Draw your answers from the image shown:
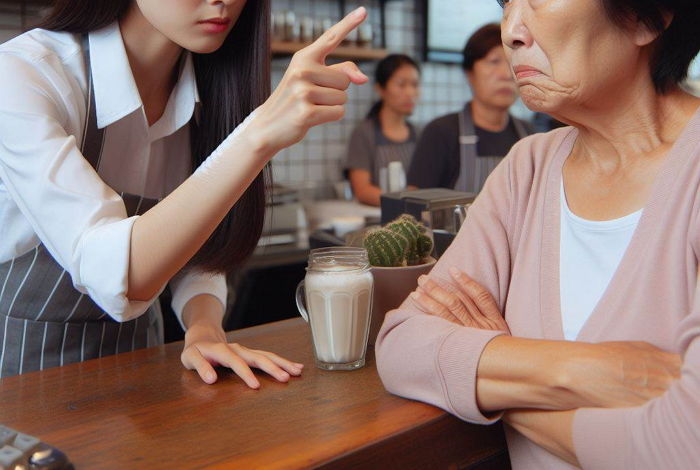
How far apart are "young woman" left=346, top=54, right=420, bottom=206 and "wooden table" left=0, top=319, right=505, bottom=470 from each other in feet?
11.0

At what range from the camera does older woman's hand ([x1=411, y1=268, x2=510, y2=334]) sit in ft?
3.77

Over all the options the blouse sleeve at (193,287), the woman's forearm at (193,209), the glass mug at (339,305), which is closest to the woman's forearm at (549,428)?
the glass mug at (339,305)

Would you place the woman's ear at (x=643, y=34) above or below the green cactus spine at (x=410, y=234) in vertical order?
above

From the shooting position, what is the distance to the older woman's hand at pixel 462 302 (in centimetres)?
115

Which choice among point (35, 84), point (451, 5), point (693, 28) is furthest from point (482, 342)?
point (451, 5)

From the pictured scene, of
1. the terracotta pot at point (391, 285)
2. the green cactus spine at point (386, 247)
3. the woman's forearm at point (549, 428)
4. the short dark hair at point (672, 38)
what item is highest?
the short dark hair at point (672, 38)

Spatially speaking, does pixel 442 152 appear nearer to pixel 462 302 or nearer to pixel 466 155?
pixel 466 155

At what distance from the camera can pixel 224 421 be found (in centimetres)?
101

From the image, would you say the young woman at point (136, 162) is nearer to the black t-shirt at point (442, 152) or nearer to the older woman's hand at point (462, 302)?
the older woman's hand at point (462, 302)

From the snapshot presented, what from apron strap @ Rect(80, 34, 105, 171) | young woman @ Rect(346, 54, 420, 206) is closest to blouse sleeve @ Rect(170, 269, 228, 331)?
apron strap @ Rect(80, 34, 105, 171)

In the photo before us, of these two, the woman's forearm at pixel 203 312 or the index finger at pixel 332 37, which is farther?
the woman's forearm at pixel 203 312

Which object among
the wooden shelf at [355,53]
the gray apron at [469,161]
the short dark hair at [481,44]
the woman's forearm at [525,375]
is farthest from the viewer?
the wooden shelf at [355,53]

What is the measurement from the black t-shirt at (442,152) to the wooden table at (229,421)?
226 cm

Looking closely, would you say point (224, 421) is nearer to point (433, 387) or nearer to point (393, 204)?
point (433, 387)
